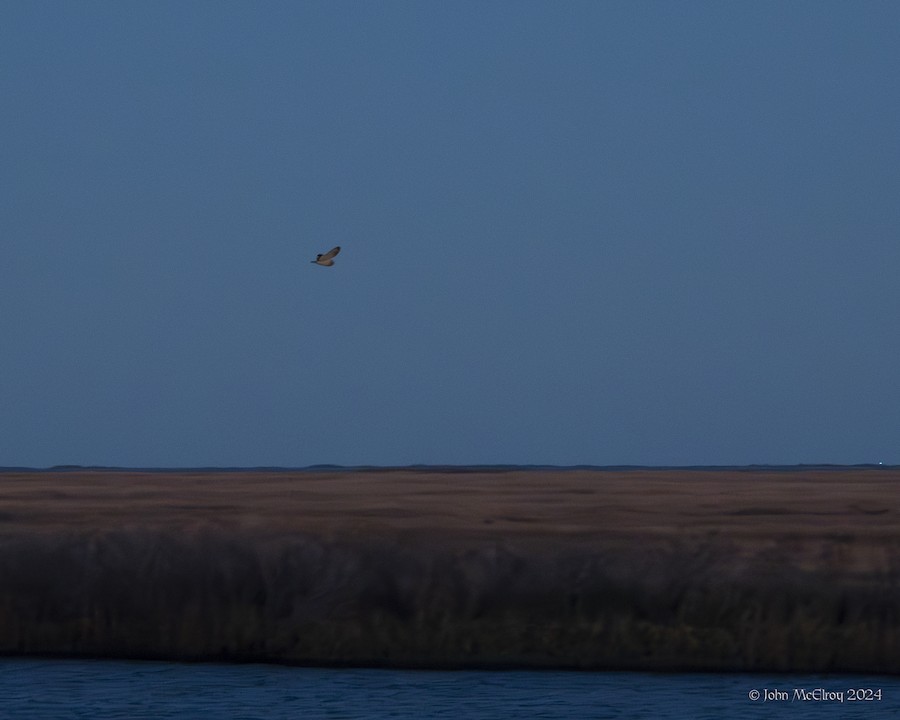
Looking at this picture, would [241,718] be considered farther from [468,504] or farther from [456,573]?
[468,504]

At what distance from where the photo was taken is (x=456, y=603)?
2464 cm

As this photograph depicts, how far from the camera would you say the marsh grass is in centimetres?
2383

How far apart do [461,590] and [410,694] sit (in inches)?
95.0

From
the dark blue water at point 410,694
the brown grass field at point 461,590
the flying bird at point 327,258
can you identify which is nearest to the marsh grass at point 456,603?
the brown grass field at point 461,590

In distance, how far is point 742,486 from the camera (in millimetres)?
40375

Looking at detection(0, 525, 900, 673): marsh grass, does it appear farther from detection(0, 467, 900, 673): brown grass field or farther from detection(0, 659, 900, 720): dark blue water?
detection(0, 659, 900, 720): dark blue water

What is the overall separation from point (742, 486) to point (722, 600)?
16.4 m

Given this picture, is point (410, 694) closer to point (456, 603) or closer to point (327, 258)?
point (456, 603)

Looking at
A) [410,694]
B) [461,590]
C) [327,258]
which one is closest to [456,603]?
[461,590]

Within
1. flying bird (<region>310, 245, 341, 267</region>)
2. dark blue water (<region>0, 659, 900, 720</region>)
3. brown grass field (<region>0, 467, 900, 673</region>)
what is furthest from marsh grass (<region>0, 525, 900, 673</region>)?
flying bird (<region>310, 245, 341, 267</region>)

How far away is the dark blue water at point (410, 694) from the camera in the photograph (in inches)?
853

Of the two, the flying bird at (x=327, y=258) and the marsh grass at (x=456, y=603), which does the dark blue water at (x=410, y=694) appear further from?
the flying bird at (x=327, y=258)

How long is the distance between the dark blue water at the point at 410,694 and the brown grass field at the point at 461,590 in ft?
1.29

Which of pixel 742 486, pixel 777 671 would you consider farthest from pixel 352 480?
pixel 777 671
